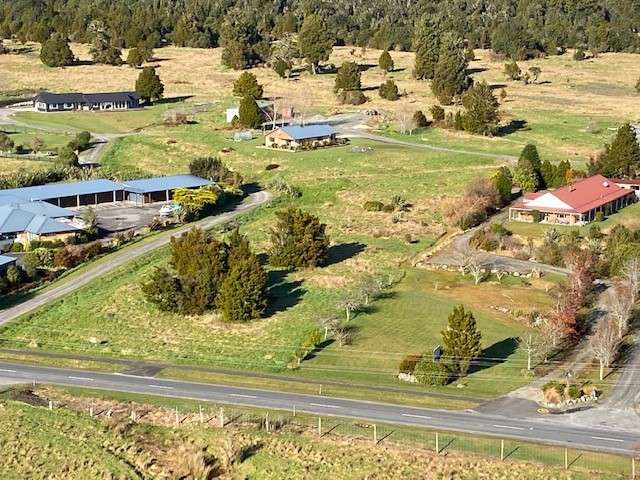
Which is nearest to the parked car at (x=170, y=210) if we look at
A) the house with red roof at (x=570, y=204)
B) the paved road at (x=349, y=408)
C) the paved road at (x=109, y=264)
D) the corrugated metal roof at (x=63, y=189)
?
the paved road at (x=109, y=264)

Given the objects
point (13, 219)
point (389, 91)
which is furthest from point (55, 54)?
point (13, 219)

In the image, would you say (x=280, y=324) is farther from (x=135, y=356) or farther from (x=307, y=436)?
(x=307, y=436)

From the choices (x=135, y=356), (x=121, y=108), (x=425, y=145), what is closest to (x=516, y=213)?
(x=425, y=145)

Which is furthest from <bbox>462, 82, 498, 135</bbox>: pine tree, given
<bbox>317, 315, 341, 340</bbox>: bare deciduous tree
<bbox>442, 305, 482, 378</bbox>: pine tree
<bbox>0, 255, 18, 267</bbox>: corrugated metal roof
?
<bbox>442, 305, 482, 378</bbox>: pine tree

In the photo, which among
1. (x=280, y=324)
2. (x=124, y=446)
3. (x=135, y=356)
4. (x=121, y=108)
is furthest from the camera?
(x=121, y=108)

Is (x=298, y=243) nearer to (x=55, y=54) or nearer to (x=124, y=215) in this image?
(x=124, y=215)
